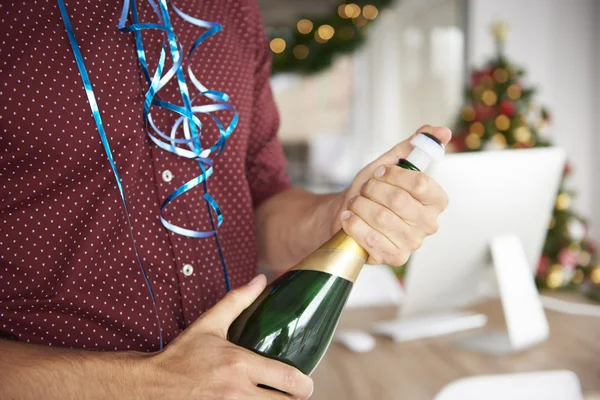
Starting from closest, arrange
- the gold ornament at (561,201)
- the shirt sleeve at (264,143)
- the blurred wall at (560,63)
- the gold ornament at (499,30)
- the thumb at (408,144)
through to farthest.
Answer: the thumb at (408,144), the shirt sleeve at (264,143), the gold ornament at (561,201), the gold ornament at (499,30), the blurred wall at (560,63)

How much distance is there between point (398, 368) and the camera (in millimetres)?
1249

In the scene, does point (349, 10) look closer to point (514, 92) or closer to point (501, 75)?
point (501, 75)

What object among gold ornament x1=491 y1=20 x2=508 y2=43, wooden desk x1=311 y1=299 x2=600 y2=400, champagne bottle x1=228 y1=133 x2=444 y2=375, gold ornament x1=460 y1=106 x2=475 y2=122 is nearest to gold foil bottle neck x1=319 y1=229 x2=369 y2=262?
champagne bottle x1=228 y1=133 x2=444 y2=375

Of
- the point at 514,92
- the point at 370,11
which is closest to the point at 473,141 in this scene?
the point at 514,92

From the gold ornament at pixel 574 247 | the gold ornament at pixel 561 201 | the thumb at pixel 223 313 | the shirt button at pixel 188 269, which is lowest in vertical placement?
the gold ornament at pixel 574 247

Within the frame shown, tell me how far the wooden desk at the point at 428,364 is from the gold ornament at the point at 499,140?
159cm

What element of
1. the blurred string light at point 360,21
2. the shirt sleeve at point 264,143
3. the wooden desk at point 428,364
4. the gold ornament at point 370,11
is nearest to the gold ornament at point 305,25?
the blurred string light at point 360,21

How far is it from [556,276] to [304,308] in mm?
2488

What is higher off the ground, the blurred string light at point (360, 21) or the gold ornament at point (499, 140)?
the blurred string light at point (360, 21)

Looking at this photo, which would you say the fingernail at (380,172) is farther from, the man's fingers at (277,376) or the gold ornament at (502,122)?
Result: the gold ornament at (502,122)

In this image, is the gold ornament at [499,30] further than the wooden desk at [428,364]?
Yes

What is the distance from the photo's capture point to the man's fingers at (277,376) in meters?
0.54

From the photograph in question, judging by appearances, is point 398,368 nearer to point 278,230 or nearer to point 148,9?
point 278,230

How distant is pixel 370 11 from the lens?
4.51m
